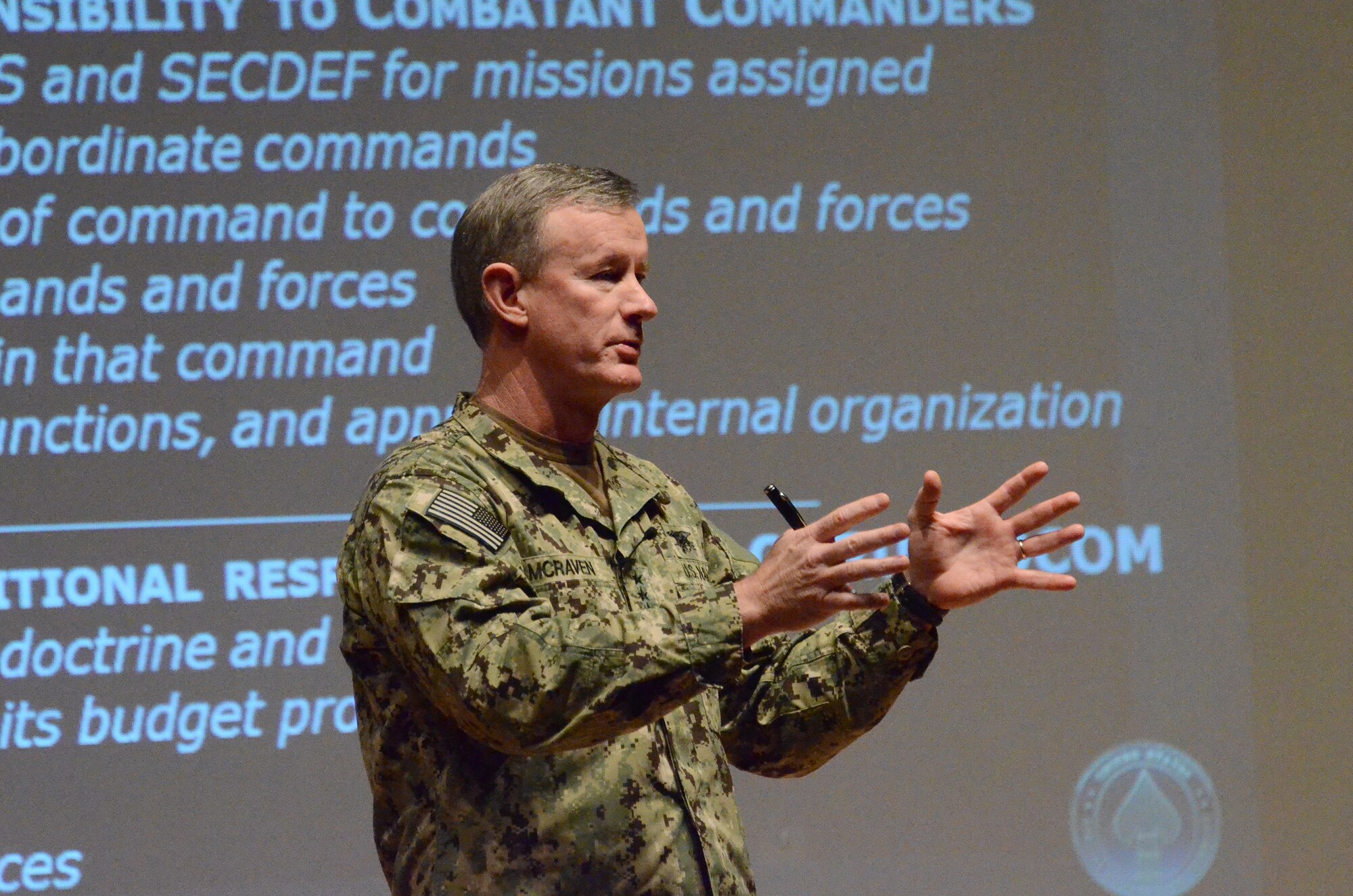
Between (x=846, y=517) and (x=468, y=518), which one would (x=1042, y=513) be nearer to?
(x=846, y=517)

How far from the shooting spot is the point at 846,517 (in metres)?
1.53

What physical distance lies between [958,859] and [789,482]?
2.94ft

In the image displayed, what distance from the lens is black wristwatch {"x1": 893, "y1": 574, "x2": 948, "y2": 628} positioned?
1801 mm

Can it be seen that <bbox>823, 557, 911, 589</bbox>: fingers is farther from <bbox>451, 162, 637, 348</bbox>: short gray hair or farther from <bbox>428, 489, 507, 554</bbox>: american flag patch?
<bbox>451, 162, 637, 348</bbox>: short gray hair

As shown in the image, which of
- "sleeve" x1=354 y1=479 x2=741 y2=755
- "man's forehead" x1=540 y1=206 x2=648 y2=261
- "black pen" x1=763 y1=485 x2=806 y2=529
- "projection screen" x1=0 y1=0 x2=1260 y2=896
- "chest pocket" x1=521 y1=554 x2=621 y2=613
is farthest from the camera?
"projection screen" x1=0 y1=0 x2=1260 y2=896

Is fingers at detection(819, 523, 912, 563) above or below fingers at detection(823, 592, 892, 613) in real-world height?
above

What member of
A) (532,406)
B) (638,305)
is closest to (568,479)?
(532,406)

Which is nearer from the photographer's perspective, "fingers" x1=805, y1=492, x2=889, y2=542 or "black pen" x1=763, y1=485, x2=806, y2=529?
"fingers" x1=805, y1=492, x2=889, y2=542

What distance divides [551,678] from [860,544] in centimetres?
33

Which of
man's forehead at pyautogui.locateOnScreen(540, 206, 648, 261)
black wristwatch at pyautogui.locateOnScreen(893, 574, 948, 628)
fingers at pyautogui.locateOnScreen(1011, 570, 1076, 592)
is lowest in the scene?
black wristwatch at pyautogui.locateOnScreen(893, 574, 948, 628)

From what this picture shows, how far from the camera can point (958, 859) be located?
3.38 m
